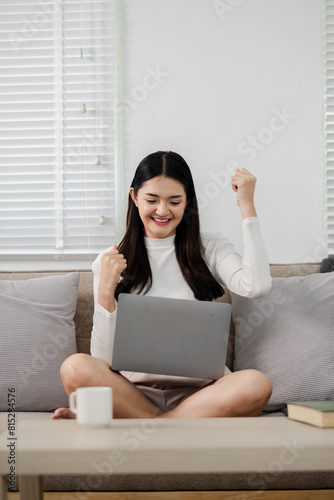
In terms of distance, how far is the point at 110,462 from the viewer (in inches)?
36.7

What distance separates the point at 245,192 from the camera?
1859 mm

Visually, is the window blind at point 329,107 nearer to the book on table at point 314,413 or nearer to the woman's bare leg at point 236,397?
the woman's bare leg at point 236,397

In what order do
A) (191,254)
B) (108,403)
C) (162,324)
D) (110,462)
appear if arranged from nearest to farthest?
(110,462) → (108,403) → (162,324) → (191,254)

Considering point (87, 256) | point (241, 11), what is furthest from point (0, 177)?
point (241, 11)

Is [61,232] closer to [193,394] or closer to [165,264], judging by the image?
[165,264]

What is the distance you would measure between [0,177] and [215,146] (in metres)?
0.92

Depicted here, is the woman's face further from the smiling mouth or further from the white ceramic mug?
the white ceramic mug

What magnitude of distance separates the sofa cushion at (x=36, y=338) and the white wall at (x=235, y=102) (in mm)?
642

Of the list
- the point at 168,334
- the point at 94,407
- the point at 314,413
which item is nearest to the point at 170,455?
the point at 94,407

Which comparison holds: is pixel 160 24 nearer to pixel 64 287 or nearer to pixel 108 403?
pixel 64 287

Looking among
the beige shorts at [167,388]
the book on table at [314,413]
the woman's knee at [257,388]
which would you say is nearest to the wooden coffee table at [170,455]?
the book on table at [314,413]

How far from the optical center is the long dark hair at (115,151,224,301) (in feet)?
6.19

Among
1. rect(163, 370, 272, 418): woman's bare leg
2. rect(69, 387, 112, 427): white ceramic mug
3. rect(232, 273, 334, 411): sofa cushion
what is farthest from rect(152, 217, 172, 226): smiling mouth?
rect(69, 387, 112, 427): white ceramic mug

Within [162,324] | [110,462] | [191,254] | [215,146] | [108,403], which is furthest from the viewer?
[215,146]
